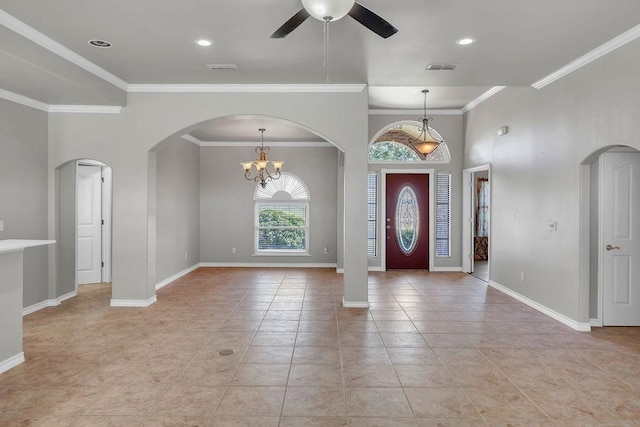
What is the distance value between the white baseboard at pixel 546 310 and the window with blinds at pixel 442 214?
1669mm

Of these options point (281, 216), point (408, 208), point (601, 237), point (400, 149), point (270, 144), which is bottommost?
point (601, 237)

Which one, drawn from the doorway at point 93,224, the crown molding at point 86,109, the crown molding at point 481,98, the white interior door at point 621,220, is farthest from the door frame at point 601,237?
Result: the doorway at point 93,224

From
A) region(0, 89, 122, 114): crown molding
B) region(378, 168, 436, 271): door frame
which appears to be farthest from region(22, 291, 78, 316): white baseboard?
region(378, 168, 436, 271): door frame

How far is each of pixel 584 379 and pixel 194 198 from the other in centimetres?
736

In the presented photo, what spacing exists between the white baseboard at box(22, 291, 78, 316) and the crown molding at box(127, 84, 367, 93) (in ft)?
9.84

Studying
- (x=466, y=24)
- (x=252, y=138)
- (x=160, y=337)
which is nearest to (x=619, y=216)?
(x=466, y=24)

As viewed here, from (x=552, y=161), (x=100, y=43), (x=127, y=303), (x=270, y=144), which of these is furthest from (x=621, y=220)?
(x=270, y=144)

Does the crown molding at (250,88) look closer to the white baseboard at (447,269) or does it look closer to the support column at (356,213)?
the support column at (356,213)

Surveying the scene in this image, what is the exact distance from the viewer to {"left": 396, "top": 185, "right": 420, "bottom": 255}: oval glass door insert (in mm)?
8180

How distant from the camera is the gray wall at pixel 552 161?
12.6 ft

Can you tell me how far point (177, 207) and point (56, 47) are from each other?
390cm

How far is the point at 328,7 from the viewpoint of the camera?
238cm

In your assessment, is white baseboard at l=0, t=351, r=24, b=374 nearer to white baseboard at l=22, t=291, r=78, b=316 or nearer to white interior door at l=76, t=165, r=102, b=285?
white baseboard at l=22, t=291, r=78, b=316

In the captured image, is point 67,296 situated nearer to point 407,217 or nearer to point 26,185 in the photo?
point 26,185
